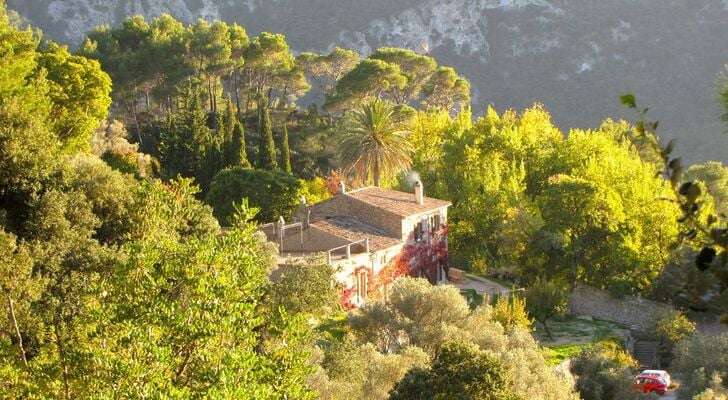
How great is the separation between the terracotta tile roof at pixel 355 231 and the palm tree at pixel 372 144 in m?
9.29

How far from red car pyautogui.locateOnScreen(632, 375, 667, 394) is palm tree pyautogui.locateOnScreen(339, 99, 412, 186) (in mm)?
24655

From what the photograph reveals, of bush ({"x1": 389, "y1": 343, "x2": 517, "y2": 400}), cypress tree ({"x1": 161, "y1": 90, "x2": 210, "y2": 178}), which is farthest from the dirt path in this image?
bush ({"x1": 389, "y1": 343, "x2": 517, "y2": 400})

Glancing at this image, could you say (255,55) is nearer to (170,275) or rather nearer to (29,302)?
(29,302)

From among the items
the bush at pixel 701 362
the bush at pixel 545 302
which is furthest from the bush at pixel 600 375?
the bush at pixel 545 302

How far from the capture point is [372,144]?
58188 mm

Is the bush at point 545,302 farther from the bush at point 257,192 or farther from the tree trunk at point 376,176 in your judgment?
the tree trunk at point 376,176

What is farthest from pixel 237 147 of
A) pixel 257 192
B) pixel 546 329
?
pixel 546 329

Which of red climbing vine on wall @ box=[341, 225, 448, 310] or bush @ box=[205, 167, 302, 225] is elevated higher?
bush @ box=[205, 167, 302, 225]

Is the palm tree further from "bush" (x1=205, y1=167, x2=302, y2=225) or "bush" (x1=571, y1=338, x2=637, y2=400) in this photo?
"bush" (x1=571, y1=338, x2=637, y2=400)

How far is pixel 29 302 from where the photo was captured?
21.0 meters

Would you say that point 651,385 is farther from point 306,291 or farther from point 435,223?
point 435,223

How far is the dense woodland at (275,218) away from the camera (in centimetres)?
1378

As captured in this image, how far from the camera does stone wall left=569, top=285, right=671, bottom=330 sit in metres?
49.8

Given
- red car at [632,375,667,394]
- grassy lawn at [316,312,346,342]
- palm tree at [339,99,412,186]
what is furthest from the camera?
palm tree at [339,99,412,186]
